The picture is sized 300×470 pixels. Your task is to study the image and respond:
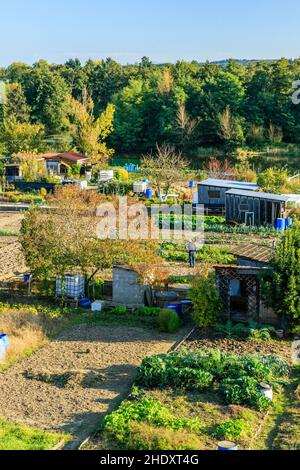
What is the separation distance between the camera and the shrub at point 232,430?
1062cm

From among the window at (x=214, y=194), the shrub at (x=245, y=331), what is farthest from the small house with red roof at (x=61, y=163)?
the shrub at (x=245, y=331)

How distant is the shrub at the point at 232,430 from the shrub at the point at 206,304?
4902 millimetres

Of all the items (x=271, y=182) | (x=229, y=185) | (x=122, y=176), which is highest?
(x=271, y=182)

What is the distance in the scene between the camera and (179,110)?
4984cm

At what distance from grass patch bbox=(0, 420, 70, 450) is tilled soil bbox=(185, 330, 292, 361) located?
15.3 ft

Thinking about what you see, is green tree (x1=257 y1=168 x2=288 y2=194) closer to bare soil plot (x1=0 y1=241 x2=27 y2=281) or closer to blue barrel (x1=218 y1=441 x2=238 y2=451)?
bare soil plot (x1=0 y1=241 x2=27 y2=281)

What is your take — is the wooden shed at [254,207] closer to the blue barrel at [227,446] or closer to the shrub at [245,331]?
the shrub at [245,331]

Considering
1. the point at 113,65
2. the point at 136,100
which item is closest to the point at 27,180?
the point at 136,100

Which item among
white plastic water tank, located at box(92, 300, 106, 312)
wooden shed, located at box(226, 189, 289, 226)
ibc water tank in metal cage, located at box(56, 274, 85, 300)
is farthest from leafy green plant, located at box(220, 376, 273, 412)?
wooden shed, located at box(226, 189, 289, 226)

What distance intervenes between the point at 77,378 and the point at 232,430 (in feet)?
12.0

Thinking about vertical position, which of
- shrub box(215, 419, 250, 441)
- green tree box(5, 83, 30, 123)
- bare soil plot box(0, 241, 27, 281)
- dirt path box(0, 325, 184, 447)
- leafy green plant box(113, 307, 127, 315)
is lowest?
dirt path box(0, 325, 184, 447)

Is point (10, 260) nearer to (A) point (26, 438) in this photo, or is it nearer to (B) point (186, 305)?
(B) point (186, 305)

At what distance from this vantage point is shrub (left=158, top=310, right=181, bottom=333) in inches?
629

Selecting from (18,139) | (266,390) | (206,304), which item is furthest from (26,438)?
(18,139)
